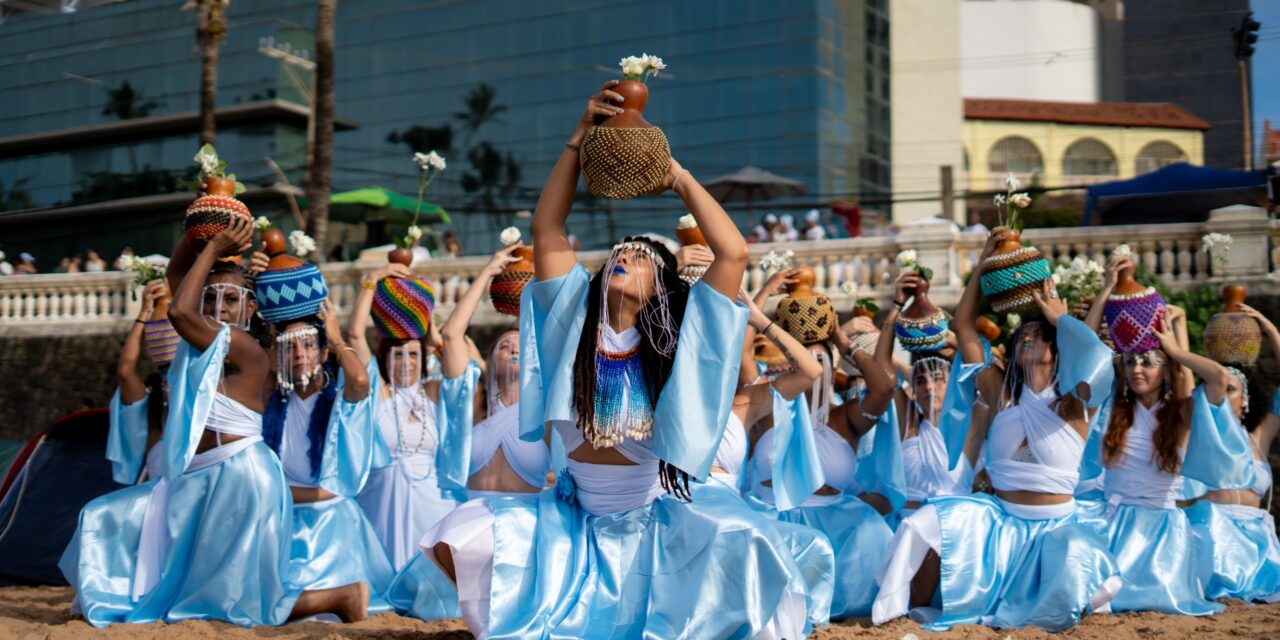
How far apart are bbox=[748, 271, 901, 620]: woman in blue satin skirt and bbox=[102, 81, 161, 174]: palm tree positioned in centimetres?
2668

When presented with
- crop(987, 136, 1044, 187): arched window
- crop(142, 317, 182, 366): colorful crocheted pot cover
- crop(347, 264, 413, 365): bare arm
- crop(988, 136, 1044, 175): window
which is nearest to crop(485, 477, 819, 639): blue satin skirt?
crop(347, 264, 413, 365): bare arm

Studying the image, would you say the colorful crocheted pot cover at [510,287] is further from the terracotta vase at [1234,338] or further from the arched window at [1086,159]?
the arched window at [1086,159]

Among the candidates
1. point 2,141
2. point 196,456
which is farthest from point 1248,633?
point 2,141

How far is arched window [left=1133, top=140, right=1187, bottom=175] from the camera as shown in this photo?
3462 cm

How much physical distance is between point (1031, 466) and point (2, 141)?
2165 cm

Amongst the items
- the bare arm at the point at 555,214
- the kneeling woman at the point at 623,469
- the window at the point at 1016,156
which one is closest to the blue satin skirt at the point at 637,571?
the kneeling woman at the point at 623,469

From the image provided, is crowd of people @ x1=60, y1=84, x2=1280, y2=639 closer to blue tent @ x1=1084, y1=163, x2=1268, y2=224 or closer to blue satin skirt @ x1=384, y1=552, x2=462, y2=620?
blue satin skirt @ x1=384, y1=552, x2=462, y2=620

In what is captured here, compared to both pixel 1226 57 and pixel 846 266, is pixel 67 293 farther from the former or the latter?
pixel 1226 57

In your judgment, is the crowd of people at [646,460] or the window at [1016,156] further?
the window at [1016,156]

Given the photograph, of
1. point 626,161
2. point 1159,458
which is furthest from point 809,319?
point 626,161

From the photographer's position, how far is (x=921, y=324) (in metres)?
7.55

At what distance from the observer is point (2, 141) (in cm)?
2312

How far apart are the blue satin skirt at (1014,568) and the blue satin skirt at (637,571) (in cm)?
212

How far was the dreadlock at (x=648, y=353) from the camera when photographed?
4.89 m
